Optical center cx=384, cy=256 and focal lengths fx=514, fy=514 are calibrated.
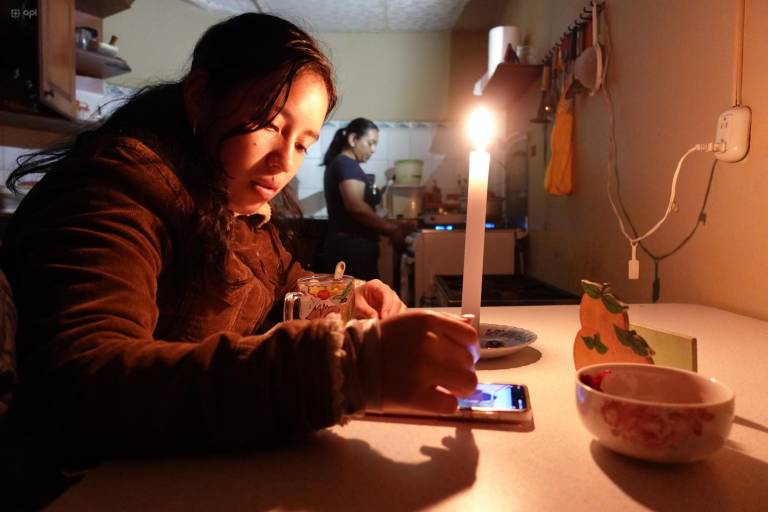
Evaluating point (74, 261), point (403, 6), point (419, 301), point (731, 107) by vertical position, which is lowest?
point (419, 301)

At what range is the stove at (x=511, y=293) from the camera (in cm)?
151

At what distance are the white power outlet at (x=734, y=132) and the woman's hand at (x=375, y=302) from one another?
0.75 metres

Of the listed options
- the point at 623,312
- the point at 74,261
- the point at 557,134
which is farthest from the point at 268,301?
the point at 557,134

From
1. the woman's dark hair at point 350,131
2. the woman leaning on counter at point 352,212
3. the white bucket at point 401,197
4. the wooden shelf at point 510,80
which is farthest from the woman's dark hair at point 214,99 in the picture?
the white bucket at point 401,197

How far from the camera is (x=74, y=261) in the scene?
1.53 feet

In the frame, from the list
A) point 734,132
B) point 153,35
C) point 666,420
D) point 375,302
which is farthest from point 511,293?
point 153,35

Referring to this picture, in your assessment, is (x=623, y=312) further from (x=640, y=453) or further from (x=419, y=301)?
(x=419, y=301)

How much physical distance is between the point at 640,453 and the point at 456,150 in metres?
4.04

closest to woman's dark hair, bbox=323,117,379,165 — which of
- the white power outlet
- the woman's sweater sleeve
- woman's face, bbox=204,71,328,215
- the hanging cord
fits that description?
the hanging cord

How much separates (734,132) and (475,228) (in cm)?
82

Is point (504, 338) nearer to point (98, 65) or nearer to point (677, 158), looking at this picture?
point (677, 158)

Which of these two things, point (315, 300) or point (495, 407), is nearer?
point (495, 407)

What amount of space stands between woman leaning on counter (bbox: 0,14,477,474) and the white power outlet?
2.77 feet

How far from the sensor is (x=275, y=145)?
29.1 inches
